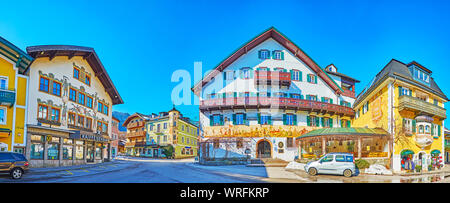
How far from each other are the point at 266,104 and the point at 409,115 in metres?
14.7

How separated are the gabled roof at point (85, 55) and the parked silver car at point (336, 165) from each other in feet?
83.3

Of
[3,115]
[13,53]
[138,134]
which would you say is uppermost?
[13,53]

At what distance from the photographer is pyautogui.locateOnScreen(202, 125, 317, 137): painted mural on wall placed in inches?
1359

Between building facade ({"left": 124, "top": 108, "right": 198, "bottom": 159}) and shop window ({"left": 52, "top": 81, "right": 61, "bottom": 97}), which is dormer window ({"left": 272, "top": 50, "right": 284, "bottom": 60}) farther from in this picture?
building facade ({"left": 124, "top": 108, "right": 198, "bottom": 159})

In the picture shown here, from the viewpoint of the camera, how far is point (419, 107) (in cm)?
2673

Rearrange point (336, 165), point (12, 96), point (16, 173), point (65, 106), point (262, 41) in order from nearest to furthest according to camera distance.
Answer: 1. point (16, 173)
2. point (336, 165)
3. point (12, 96)
4. point (65, 106)
5. point (262, 41)

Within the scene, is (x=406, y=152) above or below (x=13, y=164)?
above

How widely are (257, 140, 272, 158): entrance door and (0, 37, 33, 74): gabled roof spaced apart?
25296mm

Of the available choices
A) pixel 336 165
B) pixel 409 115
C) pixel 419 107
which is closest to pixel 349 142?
pixel 409 115

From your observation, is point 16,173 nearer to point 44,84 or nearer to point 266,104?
point 44,84

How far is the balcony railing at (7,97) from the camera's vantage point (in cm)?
2258

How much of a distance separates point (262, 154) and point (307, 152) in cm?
543

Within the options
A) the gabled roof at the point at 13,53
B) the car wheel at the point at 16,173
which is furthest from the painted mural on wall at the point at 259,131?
the car wheel at the point at 16,173

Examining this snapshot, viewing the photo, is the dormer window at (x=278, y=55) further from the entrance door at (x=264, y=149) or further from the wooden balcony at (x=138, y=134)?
the wooden balcony at (x=138, y=134)
